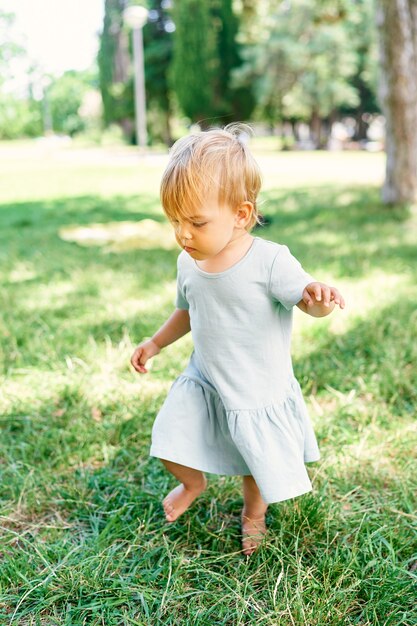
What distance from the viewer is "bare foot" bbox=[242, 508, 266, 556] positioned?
164cm

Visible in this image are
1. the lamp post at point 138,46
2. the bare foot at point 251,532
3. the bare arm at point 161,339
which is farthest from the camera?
the lamp post at point 138,46

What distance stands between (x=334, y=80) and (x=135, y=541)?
99.9ft

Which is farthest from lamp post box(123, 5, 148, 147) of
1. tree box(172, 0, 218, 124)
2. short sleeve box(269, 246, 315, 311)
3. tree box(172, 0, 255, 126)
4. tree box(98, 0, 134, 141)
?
short sleeve box(269, 246, 315, 311)

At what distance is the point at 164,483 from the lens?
1949 mm

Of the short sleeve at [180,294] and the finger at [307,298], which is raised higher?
the finger at [307,298]

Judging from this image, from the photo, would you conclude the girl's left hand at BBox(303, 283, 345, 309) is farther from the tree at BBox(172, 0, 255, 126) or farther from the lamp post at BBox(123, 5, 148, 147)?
the tree at BBox(172, 0, 255, 126)

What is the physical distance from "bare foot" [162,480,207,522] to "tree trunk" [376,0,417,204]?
5.89m

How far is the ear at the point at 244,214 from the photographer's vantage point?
1519mm

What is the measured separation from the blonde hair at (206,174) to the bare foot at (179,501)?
2.49 ft

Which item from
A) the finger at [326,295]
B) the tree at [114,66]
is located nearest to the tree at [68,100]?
the tree at [114,66]

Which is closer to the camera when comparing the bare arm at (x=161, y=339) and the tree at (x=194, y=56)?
the bare arm at (x=161, y=339)

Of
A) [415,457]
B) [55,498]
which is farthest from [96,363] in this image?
[415,457]

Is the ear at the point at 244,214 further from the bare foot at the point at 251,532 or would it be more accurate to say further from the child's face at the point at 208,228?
the bare foot at the point at 251,532

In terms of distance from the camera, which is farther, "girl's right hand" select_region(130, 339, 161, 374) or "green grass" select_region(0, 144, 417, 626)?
"girl's right hand" select_region(130, 339, 161, 374)
